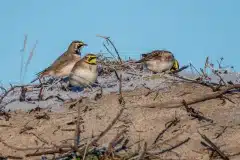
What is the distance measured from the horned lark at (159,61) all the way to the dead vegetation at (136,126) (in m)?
2.57

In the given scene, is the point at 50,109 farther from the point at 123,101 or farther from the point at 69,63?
the point at 69,63

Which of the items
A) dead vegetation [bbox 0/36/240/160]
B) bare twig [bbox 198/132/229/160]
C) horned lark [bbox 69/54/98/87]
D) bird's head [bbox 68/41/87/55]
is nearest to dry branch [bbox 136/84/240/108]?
dead vegetation [bbox 0/36/240/160]

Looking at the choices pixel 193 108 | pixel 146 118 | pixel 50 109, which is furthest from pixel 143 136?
pixel 50 109

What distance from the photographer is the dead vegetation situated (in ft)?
22.4

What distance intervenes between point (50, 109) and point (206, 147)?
2.33 metres

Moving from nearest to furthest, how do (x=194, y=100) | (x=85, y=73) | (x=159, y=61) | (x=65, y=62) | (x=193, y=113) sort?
(x=193, y=113) < (x=194, y=100) < (x=85, y=73) < (x=65, y=62) < (x=159, y=61)

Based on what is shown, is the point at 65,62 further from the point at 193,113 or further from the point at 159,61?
the point at 193,113

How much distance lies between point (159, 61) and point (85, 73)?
219 centimetres

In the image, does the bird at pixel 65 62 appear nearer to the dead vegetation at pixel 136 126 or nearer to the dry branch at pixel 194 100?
the dead vegetation at pixel 136 126

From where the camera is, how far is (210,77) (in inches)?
388

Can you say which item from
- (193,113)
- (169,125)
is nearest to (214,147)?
(169,125)

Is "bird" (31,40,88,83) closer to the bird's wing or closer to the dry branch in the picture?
the bird's wing

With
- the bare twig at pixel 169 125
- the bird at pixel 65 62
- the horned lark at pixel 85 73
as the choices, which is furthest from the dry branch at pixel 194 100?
the bird at pixel 65 62

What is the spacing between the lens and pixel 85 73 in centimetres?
970
